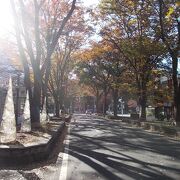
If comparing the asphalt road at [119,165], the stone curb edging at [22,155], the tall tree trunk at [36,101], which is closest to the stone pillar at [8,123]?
the stone curb edging at [22,155]

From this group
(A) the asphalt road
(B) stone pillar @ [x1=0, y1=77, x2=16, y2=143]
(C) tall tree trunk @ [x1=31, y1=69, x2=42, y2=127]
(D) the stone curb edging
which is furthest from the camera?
(C) tall tree trunk @ [x1=31, y1=69, x2=42, y2=127]

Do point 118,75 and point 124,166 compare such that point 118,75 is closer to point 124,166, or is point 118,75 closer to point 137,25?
point 137,25

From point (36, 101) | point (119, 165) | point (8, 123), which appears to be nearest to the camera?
point (119, 165)

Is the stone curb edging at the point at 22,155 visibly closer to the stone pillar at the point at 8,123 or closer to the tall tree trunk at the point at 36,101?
the stone pillar at the point at 8,123

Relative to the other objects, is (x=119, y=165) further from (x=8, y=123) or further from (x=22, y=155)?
(x=8, y=123)

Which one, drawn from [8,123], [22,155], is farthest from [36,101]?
[22,155]

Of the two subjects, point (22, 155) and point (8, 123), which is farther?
point (8, 123)

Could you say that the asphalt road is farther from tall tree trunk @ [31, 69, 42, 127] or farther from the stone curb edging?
tall tree trunk @ [31, 69, 42, 127]

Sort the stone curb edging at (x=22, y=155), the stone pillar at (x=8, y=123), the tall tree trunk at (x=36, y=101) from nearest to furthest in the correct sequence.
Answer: the stone curb edging at (x=22, y=155) < the stone pillar at (x=8, y=123) < the tall tree trunk at (x=36, y=101)

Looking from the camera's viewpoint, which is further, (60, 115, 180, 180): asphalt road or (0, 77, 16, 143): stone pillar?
(0, 77, 16, 143): stone pillar

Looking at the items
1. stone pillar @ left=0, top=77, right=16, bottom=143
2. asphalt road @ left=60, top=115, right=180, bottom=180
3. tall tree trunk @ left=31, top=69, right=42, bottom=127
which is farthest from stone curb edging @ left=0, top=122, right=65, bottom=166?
tall tree trunk @ left=31, top=69, right=42, bottom=127

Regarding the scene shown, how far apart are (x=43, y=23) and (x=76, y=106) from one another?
131 m

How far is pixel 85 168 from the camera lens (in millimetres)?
10602

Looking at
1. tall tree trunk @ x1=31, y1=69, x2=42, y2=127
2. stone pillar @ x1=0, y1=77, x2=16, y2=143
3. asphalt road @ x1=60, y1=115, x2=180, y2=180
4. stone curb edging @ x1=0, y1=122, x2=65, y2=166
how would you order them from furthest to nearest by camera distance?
1. tall tree trunk @ x1=31, y1=69, x2=42, y2=127
2. stone pillar @ x1=0, y1=77, x2=16, y2=143
3. stone curb edging @ x1=0, y1=122, x2=65, y2=166
4. asphalt road @ x1=60, y1=115, x2=180, y2=180
